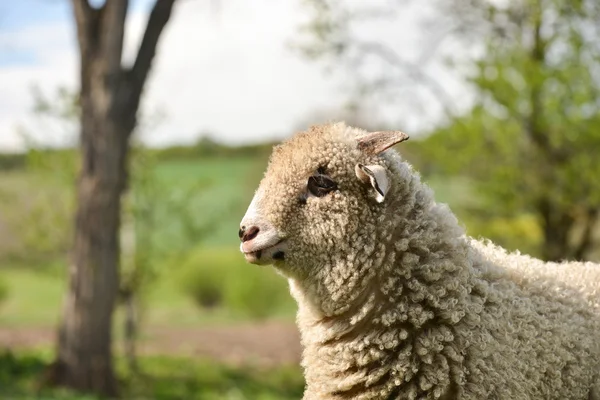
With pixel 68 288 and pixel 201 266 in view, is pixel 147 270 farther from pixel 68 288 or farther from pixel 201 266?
pixel 201 266

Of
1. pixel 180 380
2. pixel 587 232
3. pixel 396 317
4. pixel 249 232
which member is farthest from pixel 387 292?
pixel 180 380

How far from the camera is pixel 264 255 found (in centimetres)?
399

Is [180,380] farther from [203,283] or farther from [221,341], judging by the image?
[203,283]

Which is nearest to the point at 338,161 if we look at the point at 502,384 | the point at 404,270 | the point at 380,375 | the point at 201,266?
the point at 404,270

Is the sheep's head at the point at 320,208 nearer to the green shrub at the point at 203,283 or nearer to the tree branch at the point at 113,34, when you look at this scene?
the tree branch at the point at 113,34

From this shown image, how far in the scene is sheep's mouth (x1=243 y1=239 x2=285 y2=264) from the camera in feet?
13.1

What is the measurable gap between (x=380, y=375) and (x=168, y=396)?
10502mm

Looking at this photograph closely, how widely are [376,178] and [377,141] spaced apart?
9.7 inches

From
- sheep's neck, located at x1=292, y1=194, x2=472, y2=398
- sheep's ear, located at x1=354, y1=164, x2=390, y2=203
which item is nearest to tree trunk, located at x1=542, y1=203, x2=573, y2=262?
sheep's neck, located at x1=292, y1=194, x2=472, y2=398

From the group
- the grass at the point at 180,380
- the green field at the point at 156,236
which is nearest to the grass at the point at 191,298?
the green field at the point at 156,236

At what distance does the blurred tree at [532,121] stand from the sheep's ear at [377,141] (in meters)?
9.79

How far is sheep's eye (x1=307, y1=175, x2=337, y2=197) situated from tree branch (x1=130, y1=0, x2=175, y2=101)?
8.54m

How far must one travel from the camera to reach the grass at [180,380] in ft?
44.6

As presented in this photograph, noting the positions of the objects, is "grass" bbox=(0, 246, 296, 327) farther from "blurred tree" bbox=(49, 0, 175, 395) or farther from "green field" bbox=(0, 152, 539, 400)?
"blurred tree" bbox=(49, 0, 175, 395)
